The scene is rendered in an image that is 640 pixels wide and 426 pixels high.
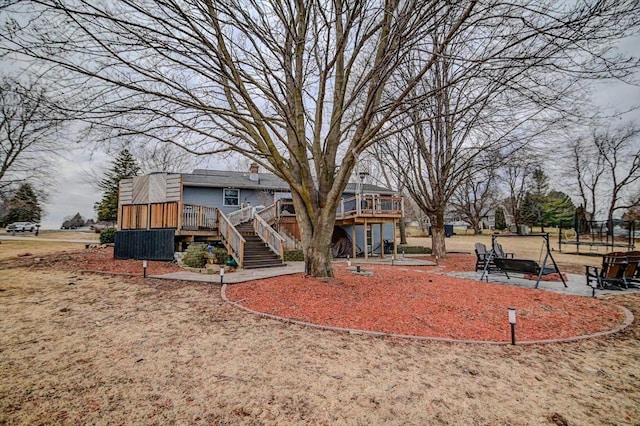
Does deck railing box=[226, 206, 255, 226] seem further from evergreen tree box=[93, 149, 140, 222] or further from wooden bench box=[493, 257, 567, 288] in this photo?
evergreen tree box=[93, 149, 140, 222]

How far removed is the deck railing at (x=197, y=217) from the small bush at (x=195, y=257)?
6.19 feet

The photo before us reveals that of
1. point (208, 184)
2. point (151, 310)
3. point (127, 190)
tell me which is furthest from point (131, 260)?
point (151, 310)

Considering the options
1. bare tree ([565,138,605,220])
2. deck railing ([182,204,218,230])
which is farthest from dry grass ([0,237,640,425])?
bare tree ([565,138,605,220])

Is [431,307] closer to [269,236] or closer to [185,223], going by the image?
[269,236]

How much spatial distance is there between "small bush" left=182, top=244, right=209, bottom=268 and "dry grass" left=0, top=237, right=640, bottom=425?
5863 millimetres

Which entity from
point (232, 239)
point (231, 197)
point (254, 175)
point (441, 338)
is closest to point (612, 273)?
point (441, 338)

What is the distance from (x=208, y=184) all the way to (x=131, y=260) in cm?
626

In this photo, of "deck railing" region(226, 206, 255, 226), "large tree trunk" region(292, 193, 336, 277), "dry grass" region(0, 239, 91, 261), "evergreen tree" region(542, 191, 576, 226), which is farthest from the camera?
"evergreen tree" region(542, 191, 576, 226)

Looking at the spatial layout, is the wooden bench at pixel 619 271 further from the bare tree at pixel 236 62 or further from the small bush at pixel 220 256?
the small bush at pixel 220 256

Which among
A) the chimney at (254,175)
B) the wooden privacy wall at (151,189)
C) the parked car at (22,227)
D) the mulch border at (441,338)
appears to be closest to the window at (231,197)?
Answer: the chimney at (254,175)

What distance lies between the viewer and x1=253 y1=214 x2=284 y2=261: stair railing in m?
13.0

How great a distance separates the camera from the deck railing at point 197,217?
13086 millimetres

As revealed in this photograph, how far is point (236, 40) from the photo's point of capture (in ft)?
22.3

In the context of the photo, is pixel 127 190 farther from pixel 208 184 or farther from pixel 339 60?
pixel 339 60
